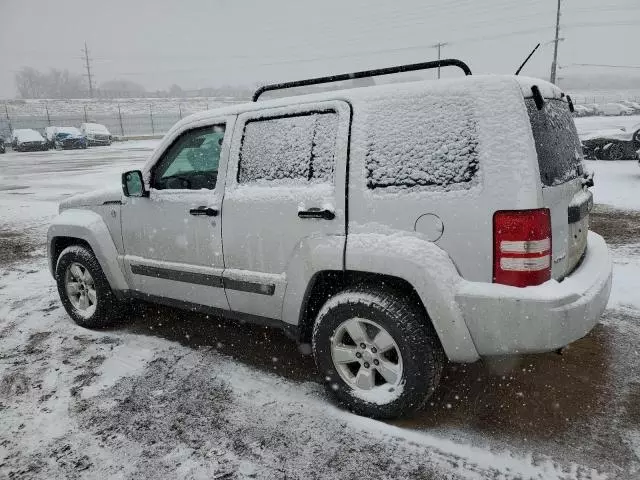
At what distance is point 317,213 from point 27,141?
117ft

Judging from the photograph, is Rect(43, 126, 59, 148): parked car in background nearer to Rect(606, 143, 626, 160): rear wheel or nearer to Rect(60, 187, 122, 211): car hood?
Rect(606, 143, 626, 160): rear wheel

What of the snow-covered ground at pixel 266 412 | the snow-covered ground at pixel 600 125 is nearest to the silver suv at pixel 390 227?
the snow-covered ground at pixel 266 412

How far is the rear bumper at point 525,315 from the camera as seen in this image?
7.56 feet

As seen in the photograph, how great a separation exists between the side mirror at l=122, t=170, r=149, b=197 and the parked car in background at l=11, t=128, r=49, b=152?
34009 millimetres

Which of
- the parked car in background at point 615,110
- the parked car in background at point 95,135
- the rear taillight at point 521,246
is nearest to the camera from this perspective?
the rear taillight at point 521,246

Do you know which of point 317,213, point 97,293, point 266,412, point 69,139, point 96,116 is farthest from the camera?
point 96,116

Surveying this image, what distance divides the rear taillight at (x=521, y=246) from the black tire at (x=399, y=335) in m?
0.51

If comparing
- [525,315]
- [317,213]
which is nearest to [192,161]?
[317,213]

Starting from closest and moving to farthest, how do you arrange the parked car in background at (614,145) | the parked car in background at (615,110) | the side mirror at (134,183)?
the side mirror at (134,183) < the parked car in background at (614,145) < the parked car in background at (615,110)

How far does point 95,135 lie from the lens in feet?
116

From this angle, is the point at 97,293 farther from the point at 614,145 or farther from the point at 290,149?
the point at 614,145

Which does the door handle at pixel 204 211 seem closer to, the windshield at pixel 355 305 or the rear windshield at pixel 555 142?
the windshield at pixel 355 305

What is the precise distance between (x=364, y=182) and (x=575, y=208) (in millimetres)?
1207

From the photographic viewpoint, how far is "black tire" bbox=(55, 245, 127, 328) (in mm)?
Answer: 4156
